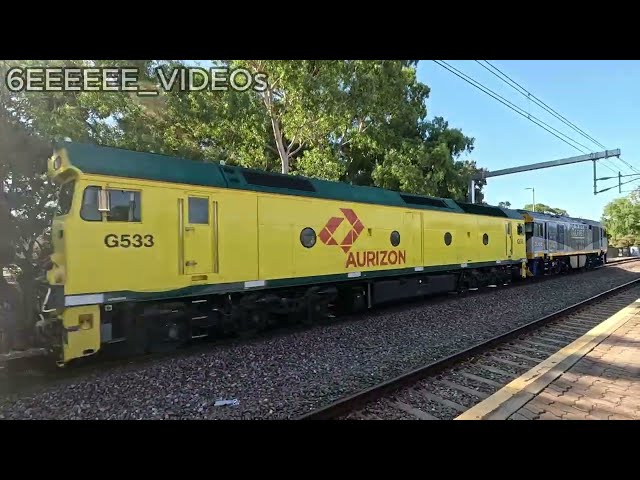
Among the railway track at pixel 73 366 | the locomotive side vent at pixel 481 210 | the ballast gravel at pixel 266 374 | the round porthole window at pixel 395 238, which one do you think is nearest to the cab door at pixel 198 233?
the railway track at pixel 73 366

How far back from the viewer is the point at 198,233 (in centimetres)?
732

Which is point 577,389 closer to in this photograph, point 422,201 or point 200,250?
point 200,250

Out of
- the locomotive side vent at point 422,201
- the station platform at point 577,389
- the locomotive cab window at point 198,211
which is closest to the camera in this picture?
the station platform at point 577,389

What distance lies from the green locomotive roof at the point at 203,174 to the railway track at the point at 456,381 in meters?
4.66

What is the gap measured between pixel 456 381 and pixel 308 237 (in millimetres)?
4649

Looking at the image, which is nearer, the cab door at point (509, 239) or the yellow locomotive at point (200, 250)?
the yellow locomotive at point (200, 250)

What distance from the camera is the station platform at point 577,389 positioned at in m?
4.34

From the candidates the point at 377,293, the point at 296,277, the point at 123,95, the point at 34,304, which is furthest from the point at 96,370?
the point at 123,95

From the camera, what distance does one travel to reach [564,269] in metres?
24.1

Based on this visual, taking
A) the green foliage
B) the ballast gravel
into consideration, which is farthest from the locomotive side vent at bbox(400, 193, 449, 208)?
the green foliage

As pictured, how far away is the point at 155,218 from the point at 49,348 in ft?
8.26

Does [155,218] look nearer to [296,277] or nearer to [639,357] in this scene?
[296,277]

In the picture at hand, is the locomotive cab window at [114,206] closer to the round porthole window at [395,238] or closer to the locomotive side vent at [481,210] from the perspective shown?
the round porthole window at [395,238]

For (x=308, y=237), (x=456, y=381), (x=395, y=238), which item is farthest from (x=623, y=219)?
(x=456, y=381)
